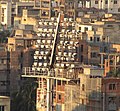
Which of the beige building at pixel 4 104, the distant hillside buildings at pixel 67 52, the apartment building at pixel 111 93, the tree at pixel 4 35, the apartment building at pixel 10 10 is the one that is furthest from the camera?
the apartment building at pixel 10 10

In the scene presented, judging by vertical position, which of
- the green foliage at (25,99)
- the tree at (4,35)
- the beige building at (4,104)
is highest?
the beige building at (4,104)

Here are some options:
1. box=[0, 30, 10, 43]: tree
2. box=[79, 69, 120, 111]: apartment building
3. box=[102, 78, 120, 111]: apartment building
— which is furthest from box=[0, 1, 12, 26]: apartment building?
box=[102, 78, 120, 111]: apartment building

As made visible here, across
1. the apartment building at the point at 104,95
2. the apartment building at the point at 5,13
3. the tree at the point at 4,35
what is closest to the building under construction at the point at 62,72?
the apartment building at the point at 104,95

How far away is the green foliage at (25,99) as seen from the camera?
7150 cm

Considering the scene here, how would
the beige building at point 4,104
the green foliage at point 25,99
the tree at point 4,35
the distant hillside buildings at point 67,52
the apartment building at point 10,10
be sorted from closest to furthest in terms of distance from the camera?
1. the distant hillside buildings at point 67,52
2. the beige building at point 4,104
3. the green foliage at point 25,99
4. the tree at point 4,35
5. the apartment building at point 10,10

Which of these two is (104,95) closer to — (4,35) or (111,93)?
(111,93)

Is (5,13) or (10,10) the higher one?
(10,10)

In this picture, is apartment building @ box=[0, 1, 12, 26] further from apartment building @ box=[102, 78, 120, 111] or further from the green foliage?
apartment building @ box=[102, 78, 120, 111]

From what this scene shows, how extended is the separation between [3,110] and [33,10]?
5133 cm

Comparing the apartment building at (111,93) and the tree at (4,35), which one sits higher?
the apartment building at (111,93)

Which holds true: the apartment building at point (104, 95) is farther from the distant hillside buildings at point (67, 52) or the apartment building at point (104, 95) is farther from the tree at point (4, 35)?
the tree at point (4, 35)

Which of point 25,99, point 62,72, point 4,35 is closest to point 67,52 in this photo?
point 62,72

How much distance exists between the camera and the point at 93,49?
257ft

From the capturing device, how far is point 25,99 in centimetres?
7250
